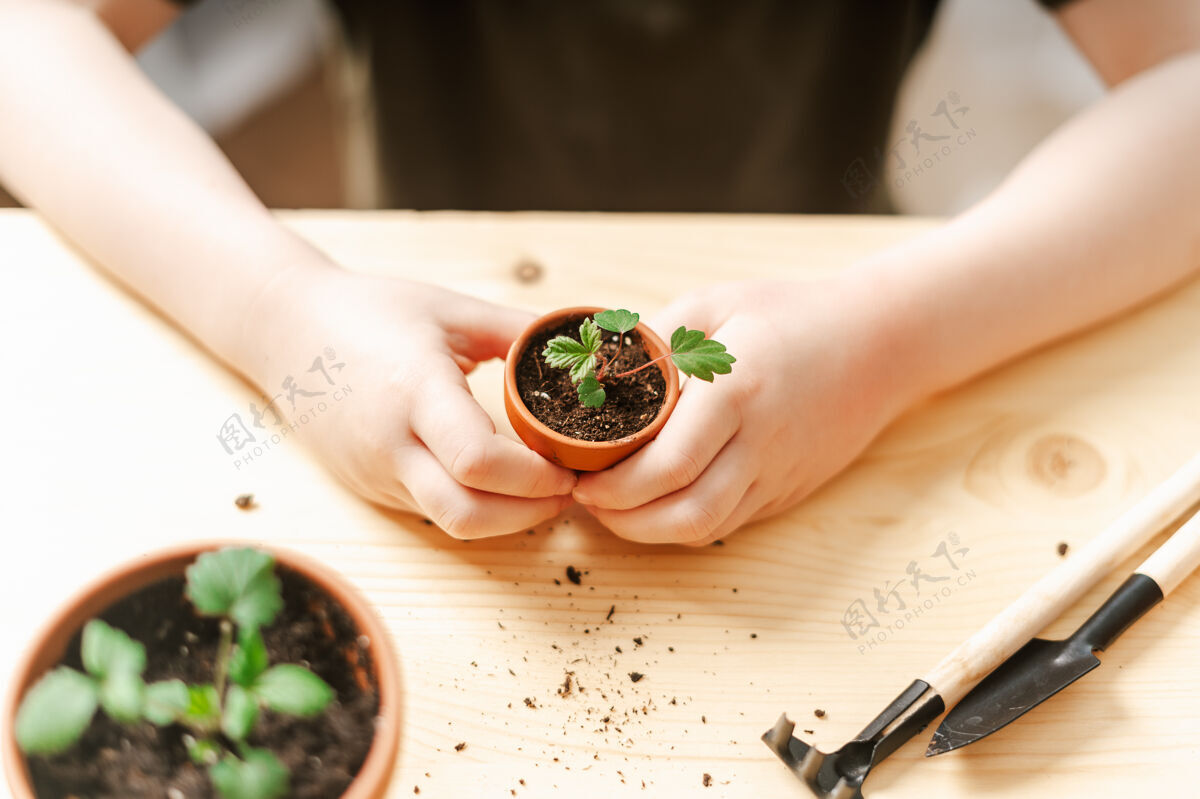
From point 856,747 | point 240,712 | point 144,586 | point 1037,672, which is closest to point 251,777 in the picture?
point 240,712

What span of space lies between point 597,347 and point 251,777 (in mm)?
350

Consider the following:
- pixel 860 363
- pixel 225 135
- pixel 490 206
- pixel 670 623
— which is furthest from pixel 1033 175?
pixel 225 135

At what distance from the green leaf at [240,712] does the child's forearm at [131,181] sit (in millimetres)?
387

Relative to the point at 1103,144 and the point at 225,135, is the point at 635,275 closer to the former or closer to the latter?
the point at 1103,144

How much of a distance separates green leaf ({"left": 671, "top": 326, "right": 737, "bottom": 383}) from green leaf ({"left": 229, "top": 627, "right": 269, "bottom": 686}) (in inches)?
12.7

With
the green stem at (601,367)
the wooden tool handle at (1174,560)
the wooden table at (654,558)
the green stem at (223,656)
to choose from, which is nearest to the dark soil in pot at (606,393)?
the green stem at (601,367)

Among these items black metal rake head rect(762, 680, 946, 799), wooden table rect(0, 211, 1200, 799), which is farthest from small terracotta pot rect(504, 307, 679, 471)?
black metal rake head rect(762, 680, 946, 799)

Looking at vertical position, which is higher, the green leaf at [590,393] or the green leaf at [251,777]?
the green leaf at [590,393]

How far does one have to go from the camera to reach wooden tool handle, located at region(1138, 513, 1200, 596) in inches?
27.6

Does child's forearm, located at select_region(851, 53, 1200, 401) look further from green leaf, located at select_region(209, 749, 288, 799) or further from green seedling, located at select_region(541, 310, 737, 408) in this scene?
green leaf, located at select_region(209, 749, 288, 799)

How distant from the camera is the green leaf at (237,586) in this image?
0.48m

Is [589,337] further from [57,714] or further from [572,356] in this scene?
[57,714]

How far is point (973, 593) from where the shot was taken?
0.72m

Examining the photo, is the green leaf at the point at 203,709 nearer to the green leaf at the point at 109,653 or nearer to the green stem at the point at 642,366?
the green leaf at the point at 109,653
